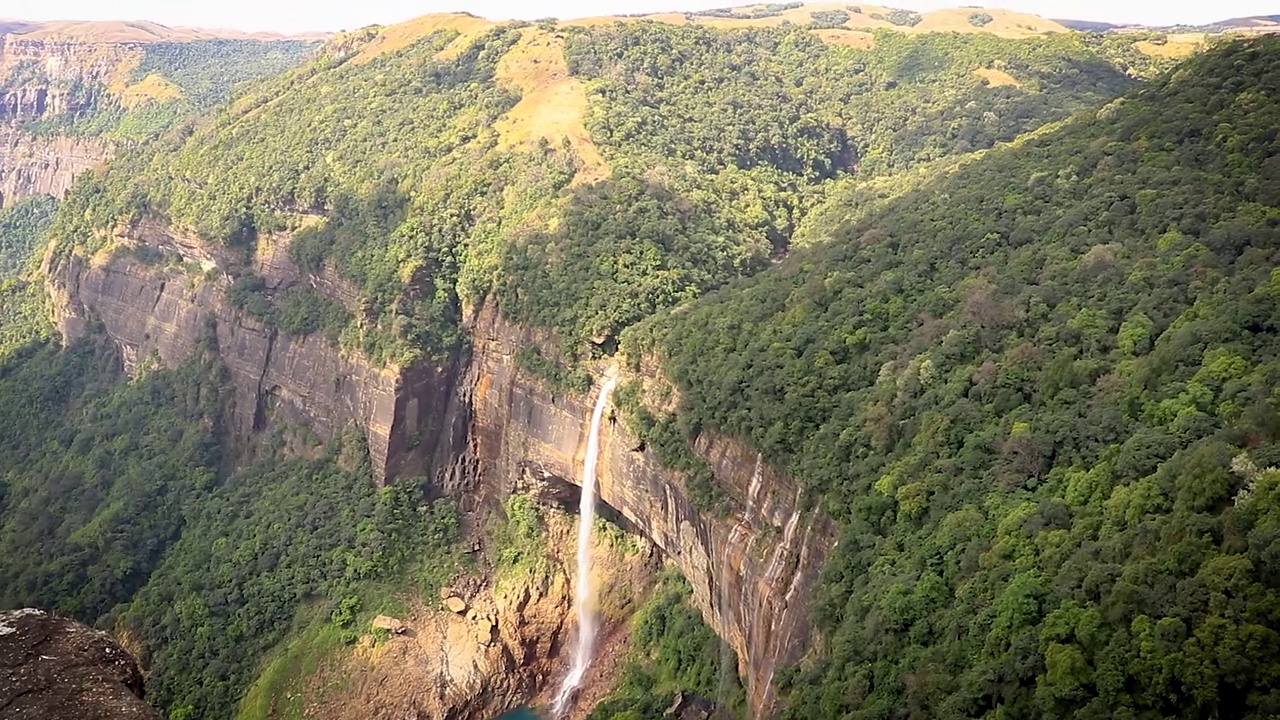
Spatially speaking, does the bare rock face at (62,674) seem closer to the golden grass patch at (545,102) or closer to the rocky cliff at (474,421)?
the rocky cliff at (474,421)

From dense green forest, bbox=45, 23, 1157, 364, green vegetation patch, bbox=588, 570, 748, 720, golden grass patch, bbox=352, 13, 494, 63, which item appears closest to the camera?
green vegetation patch, bbox=588, 570, 748, 720

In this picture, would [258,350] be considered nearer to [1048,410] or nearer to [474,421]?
[474,421]

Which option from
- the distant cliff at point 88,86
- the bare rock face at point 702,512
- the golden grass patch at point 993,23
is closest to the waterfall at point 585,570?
the bare rock face at point 702,512

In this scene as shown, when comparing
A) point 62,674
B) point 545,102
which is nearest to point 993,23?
point 545,102

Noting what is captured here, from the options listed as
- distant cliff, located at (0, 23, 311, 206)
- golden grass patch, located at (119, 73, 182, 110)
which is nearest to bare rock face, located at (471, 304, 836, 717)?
distant cliff, located at (0, 23, 311, 206)

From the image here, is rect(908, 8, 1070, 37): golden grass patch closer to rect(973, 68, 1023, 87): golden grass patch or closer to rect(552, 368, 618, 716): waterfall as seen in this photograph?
rect(973, 68, 1023, 87): golden grass patch

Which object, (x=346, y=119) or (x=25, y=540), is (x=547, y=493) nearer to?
(x=25, y=540)

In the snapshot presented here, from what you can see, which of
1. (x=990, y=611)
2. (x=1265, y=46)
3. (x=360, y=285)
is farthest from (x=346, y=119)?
(x=990, y=611)
